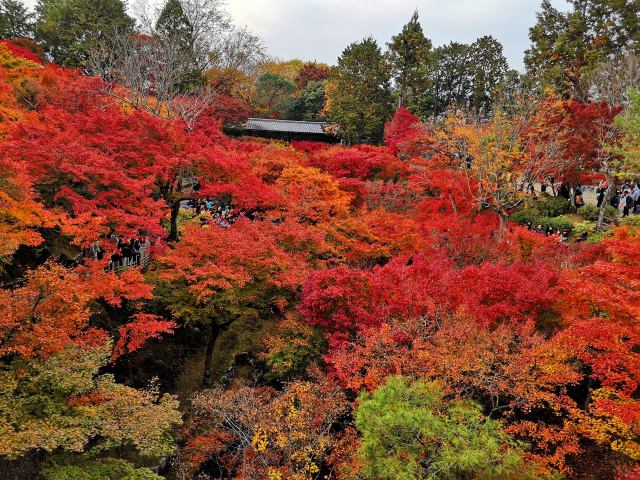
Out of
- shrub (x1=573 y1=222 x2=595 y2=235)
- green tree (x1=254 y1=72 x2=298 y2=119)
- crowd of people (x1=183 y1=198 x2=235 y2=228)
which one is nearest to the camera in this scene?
crowd of people (x1=183 y1=198 x2=235 y2=228)

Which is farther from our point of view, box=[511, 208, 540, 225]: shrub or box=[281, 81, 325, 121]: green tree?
box=[281, 81, 325, 121]: green tree

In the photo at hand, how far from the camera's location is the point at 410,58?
3897cm

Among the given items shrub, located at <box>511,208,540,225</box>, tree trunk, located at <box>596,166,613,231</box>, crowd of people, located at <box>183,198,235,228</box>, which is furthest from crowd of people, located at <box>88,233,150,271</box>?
shrub, located at <box>511,208,540,225</box>

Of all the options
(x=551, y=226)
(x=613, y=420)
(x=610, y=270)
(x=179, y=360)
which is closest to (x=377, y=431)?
(x=613, y=420)

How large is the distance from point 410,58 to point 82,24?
1160 inches

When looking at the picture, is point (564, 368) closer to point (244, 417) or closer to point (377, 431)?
point (377, 431)

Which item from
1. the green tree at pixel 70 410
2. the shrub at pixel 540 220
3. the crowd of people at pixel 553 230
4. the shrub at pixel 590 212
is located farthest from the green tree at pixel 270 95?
the green tree at pixel 70 410

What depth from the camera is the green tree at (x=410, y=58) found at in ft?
125

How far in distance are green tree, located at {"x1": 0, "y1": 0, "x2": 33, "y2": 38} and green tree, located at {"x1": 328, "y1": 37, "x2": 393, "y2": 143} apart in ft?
110

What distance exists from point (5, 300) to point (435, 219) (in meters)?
21.4

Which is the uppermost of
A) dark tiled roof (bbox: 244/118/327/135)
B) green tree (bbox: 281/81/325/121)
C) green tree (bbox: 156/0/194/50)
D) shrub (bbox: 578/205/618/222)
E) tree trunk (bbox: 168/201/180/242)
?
green tree (bbox: 156/0/194/50)

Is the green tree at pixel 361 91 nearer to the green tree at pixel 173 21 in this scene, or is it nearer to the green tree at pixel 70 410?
the green tree at pixel 173 21

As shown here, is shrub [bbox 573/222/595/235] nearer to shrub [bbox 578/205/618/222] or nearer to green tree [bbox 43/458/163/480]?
shrub [bbox 578/205/618/222]

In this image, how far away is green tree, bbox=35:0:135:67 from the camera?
36.8 m
